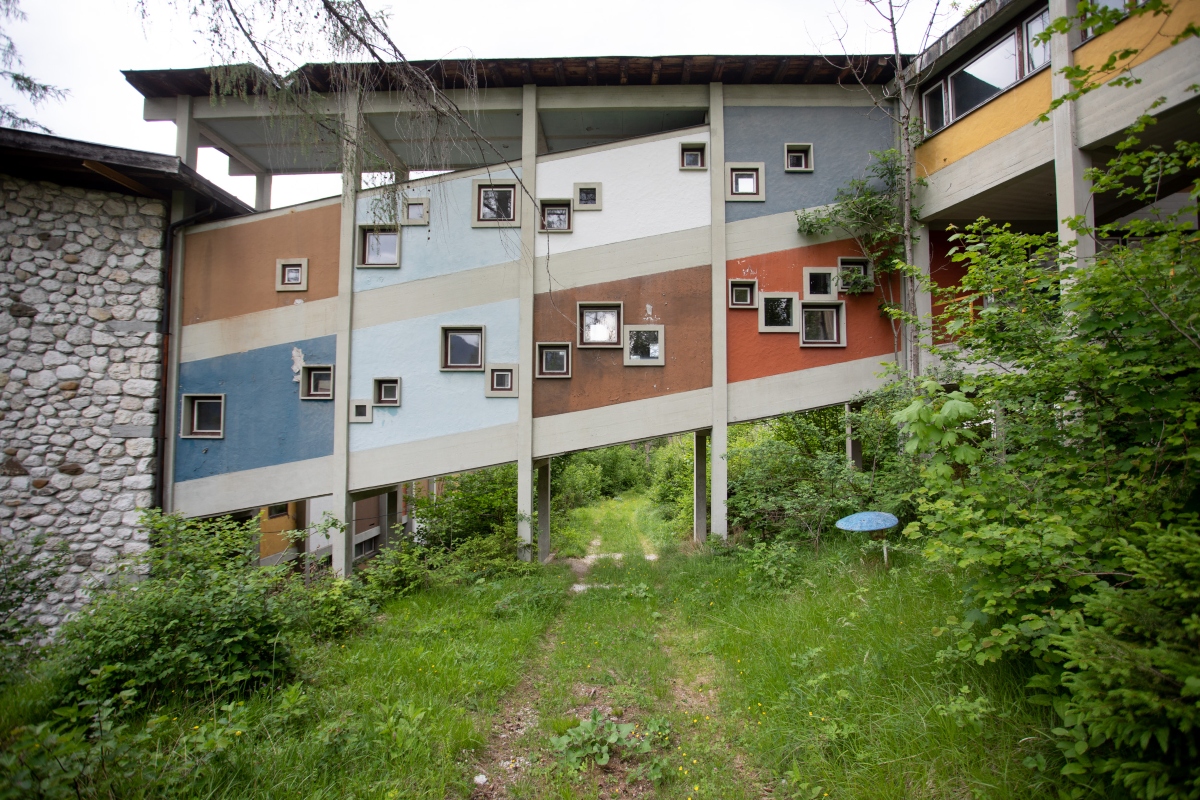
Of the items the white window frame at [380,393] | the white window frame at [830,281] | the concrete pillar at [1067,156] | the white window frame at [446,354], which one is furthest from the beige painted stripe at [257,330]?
the concrete pillar at [1067,156]

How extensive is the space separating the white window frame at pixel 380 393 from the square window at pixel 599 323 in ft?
10.5

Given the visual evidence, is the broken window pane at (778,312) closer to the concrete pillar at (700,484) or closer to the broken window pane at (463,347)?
the concrete pillar at (700,484)

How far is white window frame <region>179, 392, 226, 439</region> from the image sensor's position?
8484 mm

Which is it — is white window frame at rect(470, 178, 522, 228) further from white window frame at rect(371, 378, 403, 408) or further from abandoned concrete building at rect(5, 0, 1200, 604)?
white window frame at rect(371, 378, 403, 408)

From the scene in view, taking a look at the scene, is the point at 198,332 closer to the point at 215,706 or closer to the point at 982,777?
the point at 215,706

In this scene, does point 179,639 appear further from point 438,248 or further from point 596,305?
point 596,305

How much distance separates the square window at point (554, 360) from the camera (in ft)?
28.0

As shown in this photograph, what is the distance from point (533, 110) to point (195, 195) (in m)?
6.26

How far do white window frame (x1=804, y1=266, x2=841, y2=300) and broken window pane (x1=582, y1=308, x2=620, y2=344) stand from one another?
3.41 m

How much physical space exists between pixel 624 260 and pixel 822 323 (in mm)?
3712

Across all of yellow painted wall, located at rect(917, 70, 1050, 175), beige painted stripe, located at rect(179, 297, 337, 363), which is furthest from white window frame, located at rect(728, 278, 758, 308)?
beige painted stripe, located at rect(179, 297, 337, 363)

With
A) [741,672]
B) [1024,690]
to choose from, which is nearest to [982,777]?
[1024,690]

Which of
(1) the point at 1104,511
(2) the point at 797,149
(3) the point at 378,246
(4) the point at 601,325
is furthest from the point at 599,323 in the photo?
(1) the point at 1104,511

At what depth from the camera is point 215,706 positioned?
128 inches
